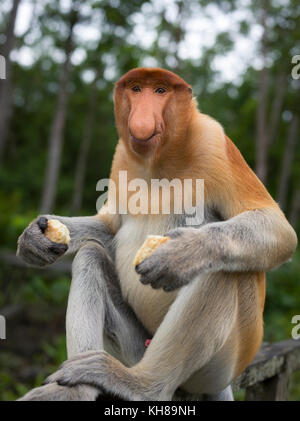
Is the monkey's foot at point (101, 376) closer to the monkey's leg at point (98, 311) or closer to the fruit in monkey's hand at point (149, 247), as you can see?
the monkey's leg at point (98, 311)

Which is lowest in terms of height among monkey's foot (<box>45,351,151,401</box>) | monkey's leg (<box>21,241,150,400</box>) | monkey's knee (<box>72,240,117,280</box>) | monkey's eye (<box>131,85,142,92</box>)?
monkey's foot (<box>45,351,151,401</box>)

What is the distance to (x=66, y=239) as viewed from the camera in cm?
233

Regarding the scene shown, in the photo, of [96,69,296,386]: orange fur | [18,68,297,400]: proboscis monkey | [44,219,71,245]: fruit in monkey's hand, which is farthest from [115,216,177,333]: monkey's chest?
[44,219,71,245]: fruit in monkey's hand

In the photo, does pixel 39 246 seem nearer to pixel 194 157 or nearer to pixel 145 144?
pixel 145 144

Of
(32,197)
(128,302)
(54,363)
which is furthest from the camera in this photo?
(32,197)

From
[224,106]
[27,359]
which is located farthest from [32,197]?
[27,359]

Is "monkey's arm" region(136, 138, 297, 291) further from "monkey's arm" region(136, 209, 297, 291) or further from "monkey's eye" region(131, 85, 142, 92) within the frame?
"monkey's eye" region(131, 85, 142, 92)

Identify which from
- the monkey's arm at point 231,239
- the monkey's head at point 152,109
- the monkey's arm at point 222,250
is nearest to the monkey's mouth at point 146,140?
the monkey's head at point 152,109

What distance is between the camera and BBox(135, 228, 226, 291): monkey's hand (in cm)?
181

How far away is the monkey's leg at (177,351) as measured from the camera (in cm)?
198

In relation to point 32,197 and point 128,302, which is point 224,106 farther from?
point 128,302

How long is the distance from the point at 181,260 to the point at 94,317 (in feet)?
1.96

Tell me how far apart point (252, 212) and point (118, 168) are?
82 cm

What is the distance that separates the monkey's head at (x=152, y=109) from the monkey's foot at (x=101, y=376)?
0.95m
